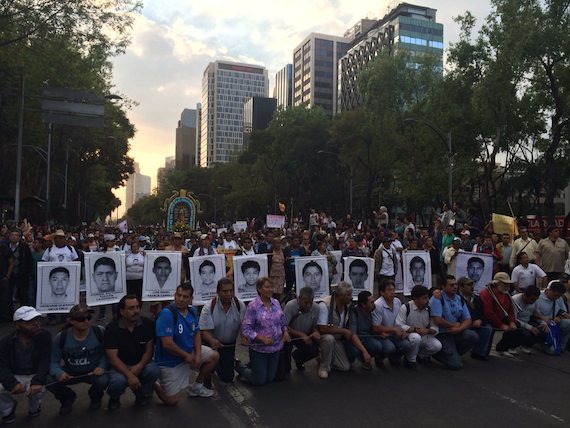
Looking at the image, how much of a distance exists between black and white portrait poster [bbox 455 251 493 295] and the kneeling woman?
15.5 feet

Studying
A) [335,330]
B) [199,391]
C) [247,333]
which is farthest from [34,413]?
[335,330]

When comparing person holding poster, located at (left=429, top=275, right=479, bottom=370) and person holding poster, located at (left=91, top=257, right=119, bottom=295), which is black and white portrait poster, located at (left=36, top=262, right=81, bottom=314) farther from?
person holding poster, located at (left=429, top=275, right=479, bottom=370)

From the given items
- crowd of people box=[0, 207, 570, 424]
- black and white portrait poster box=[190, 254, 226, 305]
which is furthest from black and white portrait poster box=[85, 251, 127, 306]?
black and white portrait poster box=[190, 254, 226, 305]

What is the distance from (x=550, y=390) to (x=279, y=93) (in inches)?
7009

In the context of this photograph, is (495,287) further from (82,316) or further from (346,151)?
(346,151)

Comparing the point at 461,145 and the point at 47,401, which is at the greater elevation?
the point at 461,145

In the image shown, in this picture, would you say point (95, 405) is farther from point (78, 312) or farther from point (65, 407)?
point (78, 312)

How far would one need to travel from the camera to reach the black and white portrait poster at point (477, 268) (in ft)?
33.1

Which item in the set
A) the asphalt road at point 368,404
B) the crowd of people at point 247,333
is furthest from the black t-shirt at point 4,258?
the asphalt road at point 368,404

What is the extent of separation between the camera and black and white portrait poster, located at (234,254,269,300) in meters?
9.54

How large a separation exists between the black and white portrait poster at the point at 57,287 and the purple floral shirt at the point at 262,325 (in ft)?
12.8

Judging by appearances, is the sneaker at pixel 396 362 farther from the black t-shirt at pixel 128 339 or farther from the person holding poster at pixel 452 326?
the black t-shirt at pixel 128 339

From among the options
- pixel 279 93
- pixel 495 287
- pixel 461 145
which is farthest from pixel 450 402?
pixel 279 93

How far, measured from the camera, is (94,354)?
5.97m
